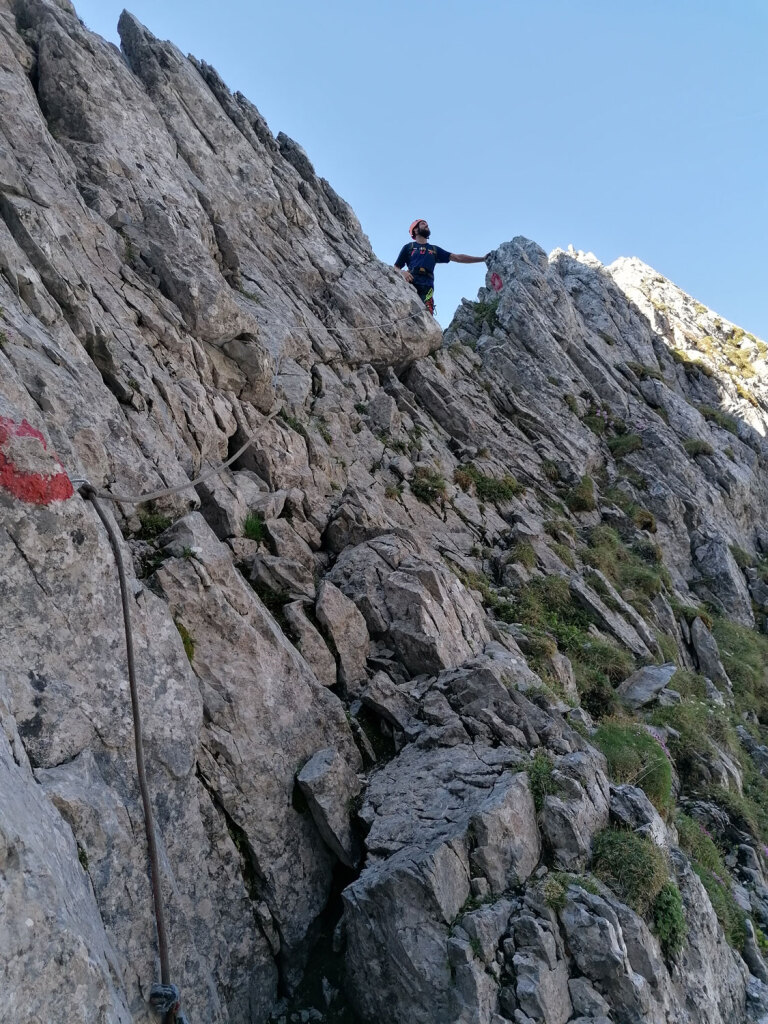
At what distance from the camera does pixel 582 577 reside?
1952 cm

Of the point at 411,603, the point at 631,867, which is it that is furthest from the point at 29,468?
the point at 631,867

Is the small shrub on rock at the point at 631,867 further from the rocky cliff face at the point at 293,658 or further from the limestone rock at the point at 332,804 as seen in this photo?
the limestone rock at the point at 332,804

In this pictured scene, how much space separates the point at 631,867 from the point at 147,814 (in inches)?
247

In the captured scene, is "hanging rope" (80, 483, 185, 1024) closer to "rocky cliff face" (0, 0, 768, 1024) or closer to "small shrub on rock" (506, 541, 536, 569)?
"rocky cliff face" (0, 0, 768, 1024)

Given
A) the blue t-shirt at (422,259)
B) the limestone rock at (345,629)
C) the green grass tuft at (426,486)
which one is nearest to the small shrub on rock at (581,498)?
the green grass tuft at (426,486)

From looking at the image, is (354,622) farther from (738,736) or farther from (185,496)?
(738,736)

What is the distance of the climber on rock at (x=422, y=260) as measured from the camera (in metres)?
27.9

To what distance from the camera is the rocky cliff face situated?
6969mm

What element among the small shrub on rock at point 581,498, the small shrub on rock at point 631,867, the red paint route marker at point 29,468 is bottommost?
the small shrub on rock at point 631,867

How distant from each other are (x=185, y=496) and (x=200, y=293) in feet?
22.2

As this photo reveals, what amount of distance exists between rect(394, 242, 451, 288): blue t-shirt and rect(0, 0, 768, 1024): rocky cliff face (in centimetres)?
474

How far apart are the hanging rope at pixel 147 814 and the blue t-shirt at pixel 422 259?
2285 centimetres

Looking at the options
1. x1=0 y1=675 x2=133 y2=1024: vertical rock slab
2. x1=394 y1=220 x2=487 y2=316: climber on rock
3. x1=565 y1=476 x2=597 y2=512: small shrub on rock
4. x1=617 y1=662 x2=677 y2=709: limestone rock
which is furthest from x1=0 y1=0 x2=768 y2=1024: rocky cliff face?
x1=394 y1=220 x2=487 y2=316: climber on rock

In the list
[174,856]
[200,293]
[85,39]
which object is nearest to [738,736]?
[174,856]
